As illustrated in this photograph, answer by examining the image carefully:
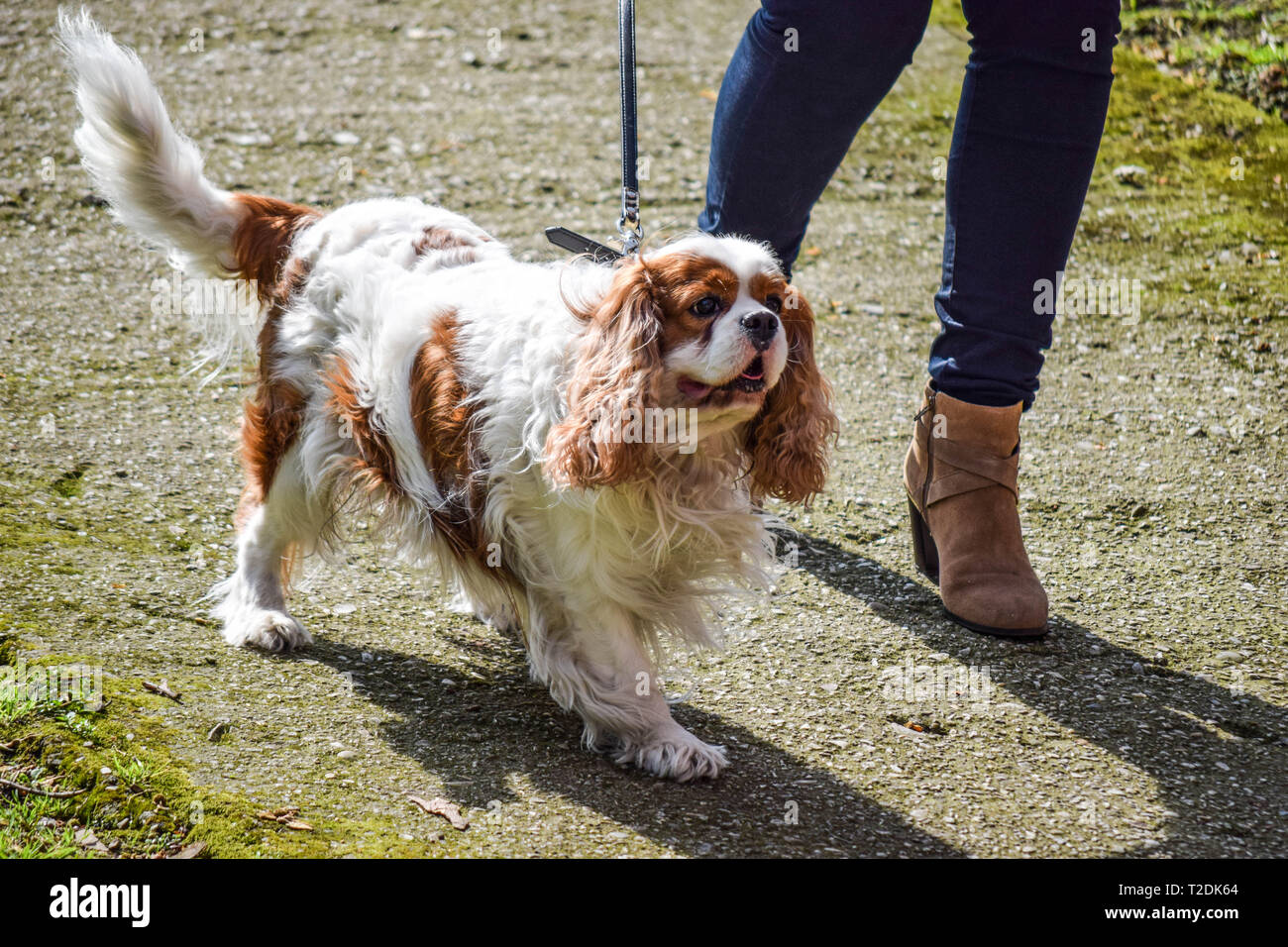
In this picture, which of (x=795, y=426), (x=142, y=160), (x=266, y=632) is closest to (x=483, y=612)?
(x=266, y=632)

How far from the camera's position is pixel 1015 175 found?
314cm

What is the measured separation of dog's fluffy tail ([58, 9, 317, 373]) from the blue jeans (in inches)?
49.4

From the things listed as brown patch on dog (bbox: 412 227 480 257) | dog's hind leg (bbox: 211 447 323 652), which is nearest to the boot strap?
brown patch on dog (bbox: 412 227 480 257)

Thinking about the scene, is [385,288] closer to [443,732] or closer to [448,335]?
[448,335]

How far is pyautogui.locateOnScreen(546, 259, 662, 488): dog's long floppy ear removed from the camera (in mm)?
2539

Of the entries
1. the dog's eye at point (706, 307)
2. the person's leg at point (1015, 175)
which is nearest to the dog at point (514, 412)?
the dog's eye at point (706, 307)

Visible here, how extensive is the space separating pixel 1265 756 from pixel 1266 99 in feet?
17.4

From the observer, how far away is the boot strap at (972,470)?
10.9 feet

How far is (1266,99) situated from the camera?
6.90 metres

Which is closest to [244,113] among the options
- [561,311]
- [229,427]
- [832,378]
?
[229,427]

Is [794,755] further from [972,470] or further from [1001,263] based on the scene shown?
[1001,263]

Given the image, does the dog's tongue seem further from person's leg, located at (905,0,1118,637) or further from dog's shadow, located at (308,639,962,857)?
person's leg, located at (905,0,1118,637)

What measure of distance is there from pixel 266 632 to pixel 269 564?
0.84 feet

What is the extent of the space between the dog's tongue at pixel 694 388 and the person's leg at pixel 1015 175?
964mm
